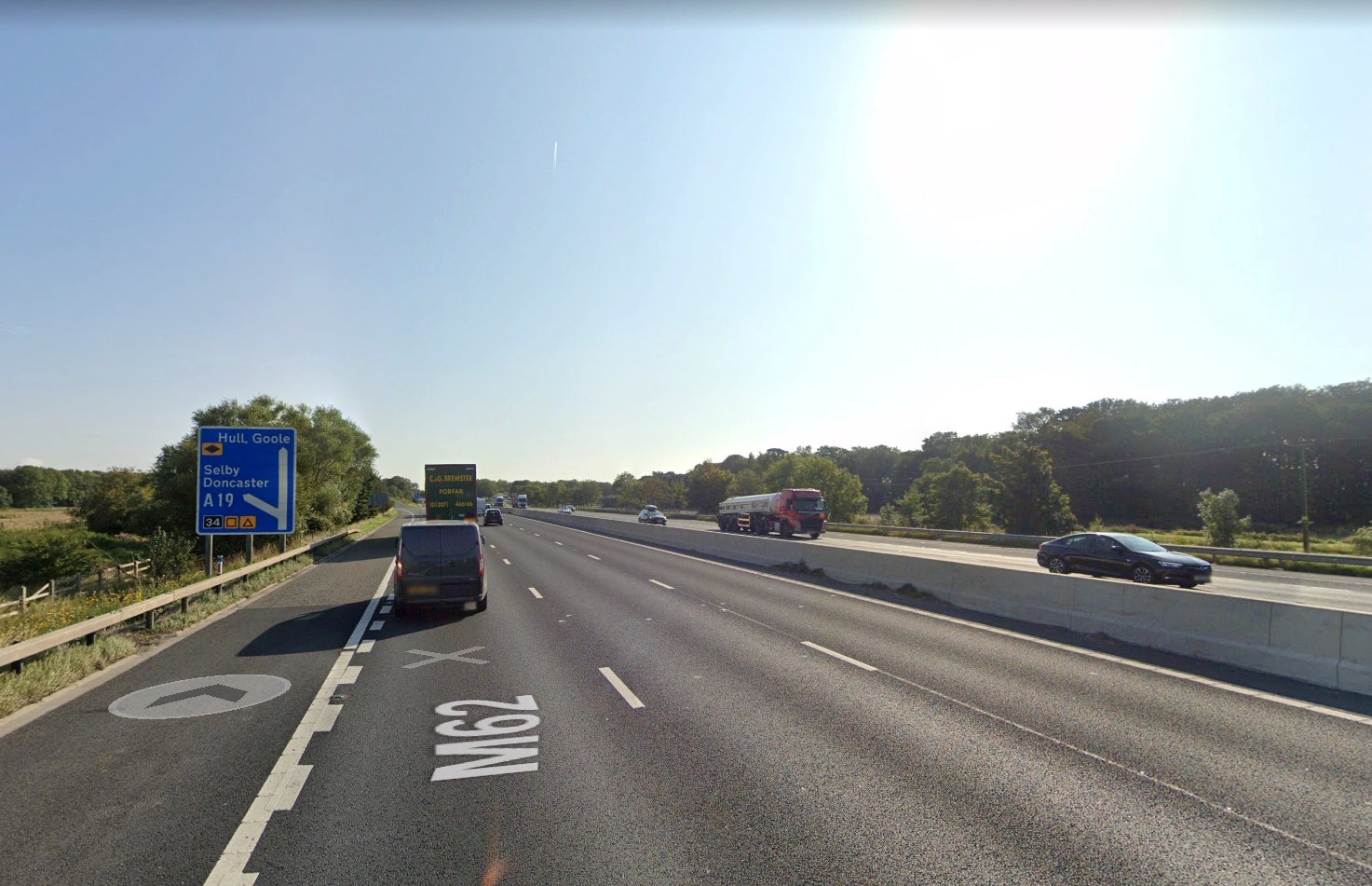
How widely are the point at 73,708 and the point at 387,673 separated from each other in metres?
3.21

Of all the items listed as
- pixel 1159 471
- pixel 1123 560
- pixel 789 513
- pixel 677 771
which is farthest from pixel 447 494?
pixel 1159 471

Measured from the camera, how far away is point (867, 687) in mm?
8680

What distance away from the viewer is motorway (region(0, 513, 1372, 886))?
4.44 meters

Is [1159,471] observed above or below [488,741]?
above

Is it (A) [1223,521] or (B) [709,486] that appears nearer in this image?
(A) [1223,521]

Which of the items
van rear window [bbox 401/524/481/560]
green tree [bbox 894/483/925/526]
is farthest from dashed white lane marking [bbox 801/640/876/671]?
green tree [bbox 894/483/925/526]

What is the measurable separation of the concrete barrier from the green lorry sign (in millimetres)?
22583

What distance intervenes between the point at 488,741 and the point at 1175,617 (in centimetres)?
1012

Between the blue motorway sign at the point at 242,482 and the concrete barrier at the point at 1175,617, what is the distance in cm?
1520

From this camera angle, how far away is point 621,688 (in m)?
8.62

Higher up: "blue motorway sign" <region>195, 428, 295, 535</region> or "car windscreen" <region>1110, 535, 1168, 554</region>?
"blue motorway sign" <region>195, 428, 295, 535</region>

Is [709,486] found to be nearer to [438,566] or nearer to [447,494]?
[447,494]

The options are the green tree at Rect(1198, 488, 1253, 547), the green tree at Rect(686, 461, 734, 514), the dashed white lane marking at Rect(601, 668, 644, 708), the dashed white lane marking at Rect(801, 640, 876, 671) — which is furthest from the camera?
the green tree at Rect(686, 461, 734, 514)

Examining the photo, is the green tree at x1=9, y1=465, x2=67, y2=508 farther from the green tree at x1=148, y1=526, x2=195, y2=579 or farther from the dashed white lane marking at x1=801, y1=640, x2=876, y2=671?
the dashed white lane marking at x1=801, y1=640, x2=876, y2=671
